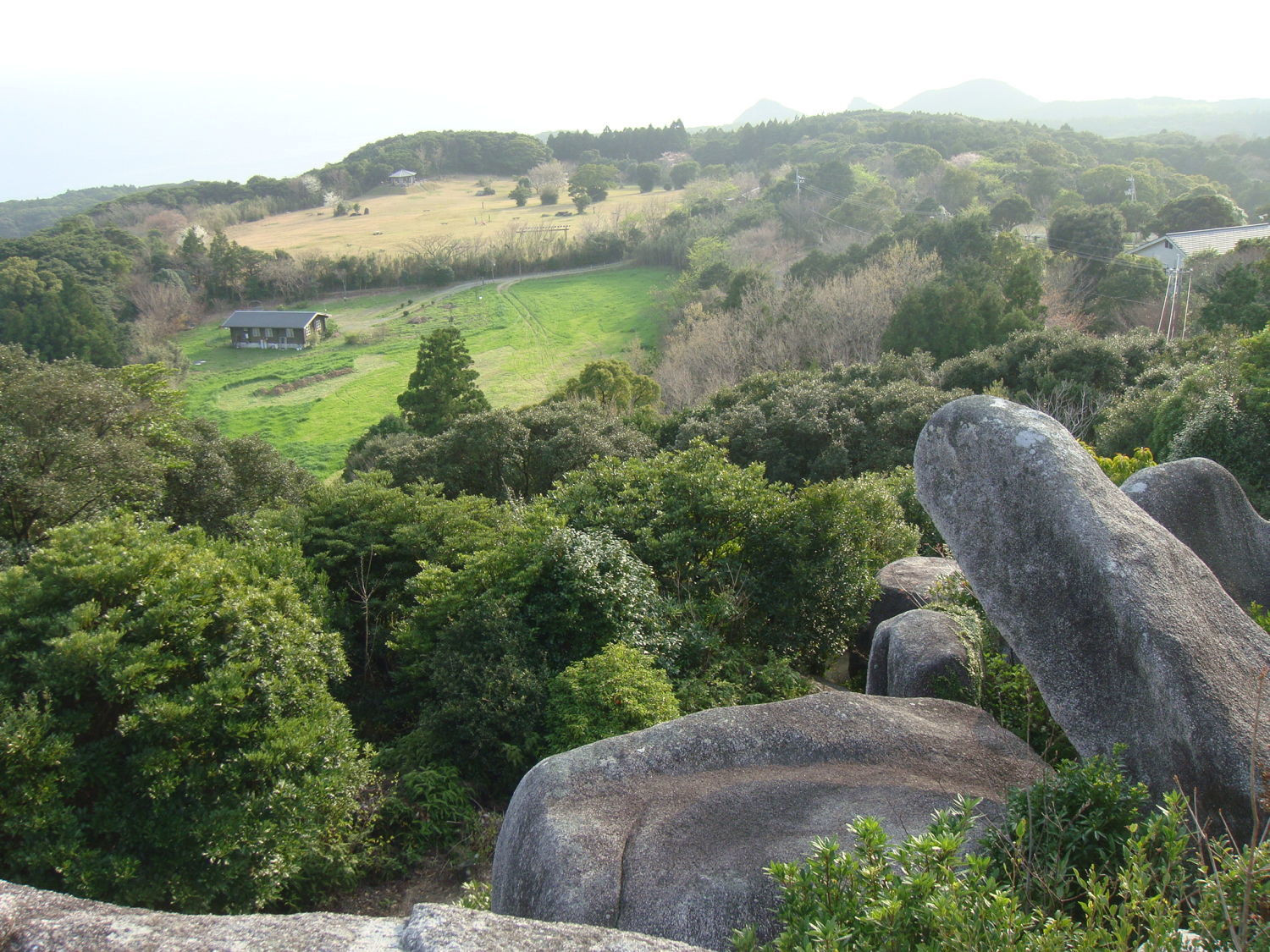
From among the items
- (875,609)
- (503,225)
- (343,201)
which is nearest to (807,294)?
(875,609)

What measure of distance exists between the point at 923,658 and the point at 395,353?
186 feet

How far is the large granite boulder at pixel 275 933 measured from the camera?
3971 mm

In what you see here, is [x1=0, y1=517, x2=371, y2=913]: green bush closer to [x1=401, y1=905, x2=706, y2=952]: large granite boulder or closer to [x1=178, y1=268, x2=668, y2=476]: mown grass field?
[x1=401, y1=905, x2=706, y2=952]: large granite boulder

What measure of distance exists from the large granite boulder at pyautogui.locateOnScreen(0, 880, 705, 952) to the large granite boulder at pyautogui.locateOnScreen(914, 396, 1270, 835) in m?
3.68

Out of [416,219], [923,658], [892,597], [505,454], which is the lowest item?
[892,597]

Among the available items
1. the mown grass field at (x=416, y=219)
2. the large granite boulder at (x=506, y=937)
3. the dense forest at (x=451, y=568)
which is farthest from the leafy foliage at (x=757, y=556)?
the mown grass field at (x=416, y=219)

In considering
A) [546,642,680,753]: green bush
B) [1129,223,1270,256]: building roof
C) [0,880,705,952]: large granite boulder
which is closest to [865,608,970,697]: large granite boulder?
[546,642,680,753]: green bush

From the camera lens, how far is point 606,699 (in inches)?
377

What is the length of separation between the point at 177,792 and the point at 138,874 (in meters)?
0.81

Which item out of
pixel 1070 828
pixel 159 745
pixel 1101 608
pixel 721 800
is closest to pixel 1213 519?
pixel 1101 608

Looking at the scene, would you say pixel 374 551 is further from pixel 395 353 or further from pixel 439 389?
pixel 395 353

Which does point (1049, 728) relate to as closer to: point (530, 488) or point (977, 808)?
point (977, 808)

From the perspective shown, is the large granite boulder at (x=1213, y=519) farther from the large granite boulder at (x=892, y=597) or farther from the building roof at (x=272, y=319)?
the building roof at (x=272, y=319)

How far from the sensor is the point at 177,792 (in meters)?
8.66
